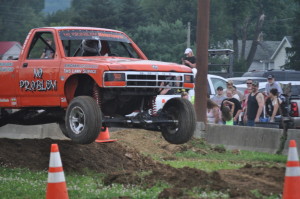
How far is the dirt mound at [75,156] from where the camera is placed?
Answer: 12.4 m

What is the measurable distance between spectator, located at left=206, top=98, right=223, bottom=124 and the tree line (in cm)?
3847

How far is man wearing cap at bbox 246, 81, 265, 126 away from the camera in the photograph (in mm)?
18188

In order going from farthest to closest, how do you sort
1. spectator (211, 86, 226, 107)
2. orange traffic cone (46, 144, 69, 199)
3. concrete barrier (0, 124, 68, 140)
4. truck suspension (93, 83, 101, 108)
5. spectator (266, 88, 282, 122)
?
spectator (211, 86, 226, 107) < concrete barrier (0, 124, 68, 140) < spectator (266, 88, 282, 122) < truck suspension (93, 83, 101, 108) < orange traffic cone (46, 144, 69, 199)

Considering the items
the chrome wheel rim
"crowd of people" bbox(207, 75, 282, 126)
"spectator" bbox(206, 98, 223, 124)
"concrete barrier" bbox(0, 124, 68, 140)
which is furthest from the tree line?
the chrome wheel rim

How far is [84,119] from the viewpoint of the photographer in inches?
447

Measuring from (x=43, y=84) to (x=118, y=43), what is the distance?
191cm

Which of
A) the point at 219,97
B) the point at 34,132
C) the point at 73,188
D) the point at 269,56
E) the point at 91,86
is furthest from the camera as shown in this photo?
the point at 269,56

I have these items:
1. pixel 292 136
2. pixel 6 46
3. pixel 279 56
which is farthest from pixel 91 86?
pixel 279 56

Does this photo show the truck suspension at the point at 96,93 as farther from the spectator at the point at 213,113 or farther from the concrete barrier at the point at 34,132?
the spectator at the point at 213,113

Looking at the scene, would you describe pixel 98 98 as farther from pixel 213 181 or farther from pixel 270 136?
pixel 270 136

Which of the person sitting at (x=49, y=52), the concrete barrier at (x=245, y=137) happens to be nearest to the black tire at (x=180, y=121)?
the person sitting at (x=49, y=52)

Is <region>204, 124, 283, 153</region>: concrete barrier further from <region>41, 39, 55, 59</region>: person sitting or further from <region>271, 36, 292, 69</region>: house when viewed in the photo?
<region>271, 36, 292, 69</region>: house

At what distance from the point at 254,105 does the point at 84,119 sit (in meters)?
7.83

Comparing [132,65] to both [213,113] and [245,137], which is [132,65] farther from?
[213,113]
